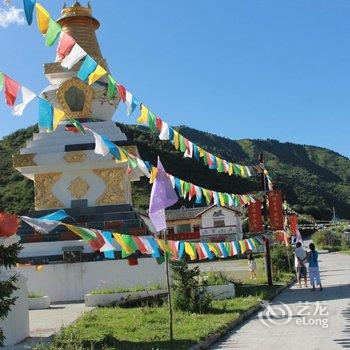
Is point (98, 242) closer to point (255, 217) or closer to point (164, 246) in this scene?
point (164, 246)

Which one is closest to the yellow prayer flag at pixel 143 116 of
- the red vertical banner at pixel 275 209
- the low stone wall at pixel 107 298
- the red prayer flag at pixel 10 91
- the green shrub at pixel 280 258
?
the red prayer flag at pixel 10 91

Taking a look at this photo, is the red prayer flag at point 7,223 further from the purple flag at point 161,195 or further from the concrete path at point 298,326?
the concrete path at point 298,326

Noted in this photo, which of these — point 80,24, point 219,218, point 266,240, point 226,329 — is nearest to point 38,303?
point 226,329

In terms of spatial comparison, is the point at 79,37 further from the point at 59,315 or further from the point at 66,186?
the point at 59,315

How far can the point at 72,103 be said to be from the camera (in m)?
22.1

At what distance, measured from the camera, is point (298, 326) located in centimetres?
1041

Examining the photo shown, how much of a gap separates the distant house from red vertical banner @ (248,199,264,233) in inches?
1602

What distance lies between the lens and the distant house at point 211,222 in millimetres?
62531

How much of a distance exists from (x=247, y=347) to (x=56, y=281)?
9.83 meters

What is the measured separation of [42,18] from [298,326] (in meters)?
6.98

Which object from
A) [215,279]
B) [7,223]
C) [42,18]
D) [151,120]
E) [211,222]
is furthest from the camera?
[211,222]

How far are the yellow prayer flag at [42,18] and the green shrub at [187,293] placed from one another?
658 centimetres

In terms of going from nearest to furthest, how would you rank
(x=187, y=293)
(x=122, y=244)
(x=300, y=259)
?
(x=122, y=244), (x=187, y=293), (x=300, y=259)

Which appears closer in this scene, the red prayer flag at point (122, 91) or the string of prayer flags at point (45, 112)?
the string of prayer flags at point (45, 112)
